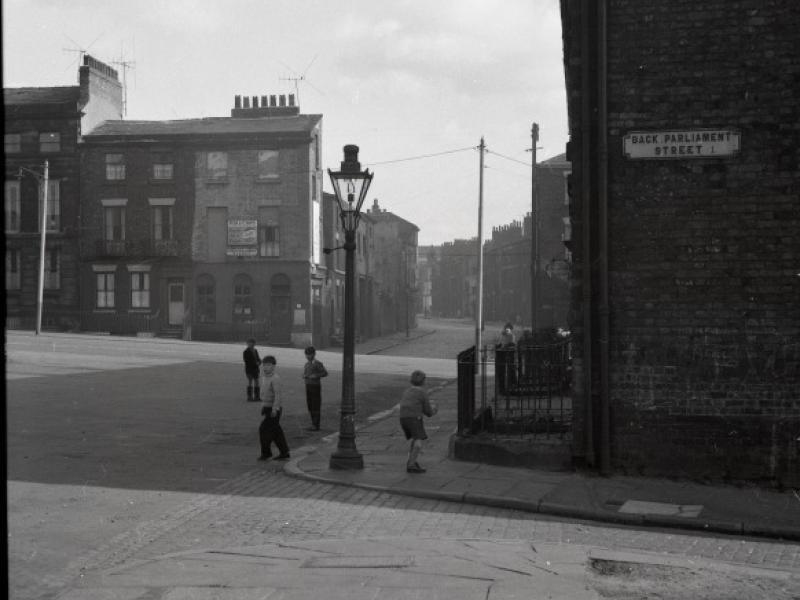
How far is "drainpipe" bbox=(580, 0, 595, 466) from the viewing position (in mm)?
11125

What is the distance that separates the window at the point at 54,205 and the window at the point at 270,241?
32.9 ft

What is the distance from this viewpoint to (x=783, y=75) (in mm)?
10695

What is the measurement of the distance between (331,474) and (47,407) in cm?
886

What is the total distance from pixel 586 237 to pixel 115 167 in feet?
118

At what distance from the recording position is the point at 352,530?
8.42 m

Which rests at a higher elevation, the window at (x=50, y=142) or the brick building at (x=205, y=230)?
the window at (x=50, y=142)

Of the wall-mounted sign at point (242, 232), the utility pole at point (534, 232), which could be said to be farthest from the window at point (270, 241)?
the utility pole at point (534, 232)

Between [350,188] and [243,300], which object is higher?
[350,188]

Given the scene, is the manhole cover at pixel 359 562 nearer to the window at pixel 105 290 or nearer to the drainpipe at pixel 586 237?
the drainpipe at pixel 586 237

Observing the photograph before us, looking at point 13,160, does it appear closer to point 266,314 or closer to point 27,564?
point 266,314

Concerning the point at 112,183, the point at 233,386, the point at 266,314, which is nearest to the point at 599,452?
the point at 233,386

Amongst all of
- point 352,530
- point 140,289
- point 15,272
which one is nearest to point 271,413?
point 352,530

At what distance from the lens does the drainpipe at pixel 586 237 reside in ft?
36.5

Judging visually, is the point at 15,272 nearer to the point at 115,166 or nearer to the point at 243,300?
the point at 115,166
